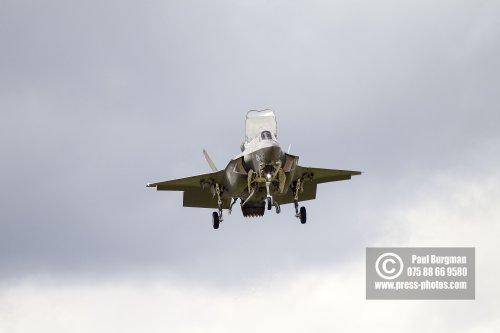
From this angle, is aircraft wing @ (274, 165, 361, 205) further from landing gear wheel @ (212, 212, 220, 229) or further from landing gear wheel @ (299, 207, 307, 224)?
landing gear wheel @ (212, 212, 220, 229)

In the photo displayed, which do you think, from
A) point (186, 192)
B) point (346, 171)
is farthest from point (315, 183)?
point (186, 192)

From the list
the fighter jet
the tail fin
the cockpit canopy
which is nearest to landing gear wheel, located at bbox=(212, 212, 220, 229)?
the fighter jet

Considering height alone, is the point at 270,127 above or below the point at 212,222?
above

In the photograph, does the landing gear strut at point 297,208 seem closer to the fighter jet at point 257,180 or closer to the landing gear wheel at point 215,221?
the fighter jet at point 257,180

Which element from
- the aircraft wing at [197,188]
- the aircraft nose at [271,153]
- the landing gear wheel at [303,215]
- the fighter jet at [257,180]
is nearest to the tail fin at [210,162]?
the fighter jet at [257,180]

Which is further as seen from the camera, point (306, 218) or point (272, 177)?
point (306, 218)

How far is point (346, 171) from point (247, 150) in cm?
965

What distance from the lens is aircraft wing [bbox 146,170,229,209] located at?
91938 mm

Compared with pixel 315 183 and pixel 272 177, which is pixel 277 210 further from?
pixel 315 183

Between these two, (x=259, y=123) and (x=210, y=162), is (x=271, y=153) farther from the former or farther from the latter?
(x=210, y=162)

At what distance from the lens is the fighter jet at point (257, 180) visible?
85.6m

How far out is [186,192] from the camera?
96.1 meters

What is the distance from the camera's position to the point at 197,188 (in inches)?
3775

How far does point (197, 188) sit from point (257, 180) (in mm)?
10638
